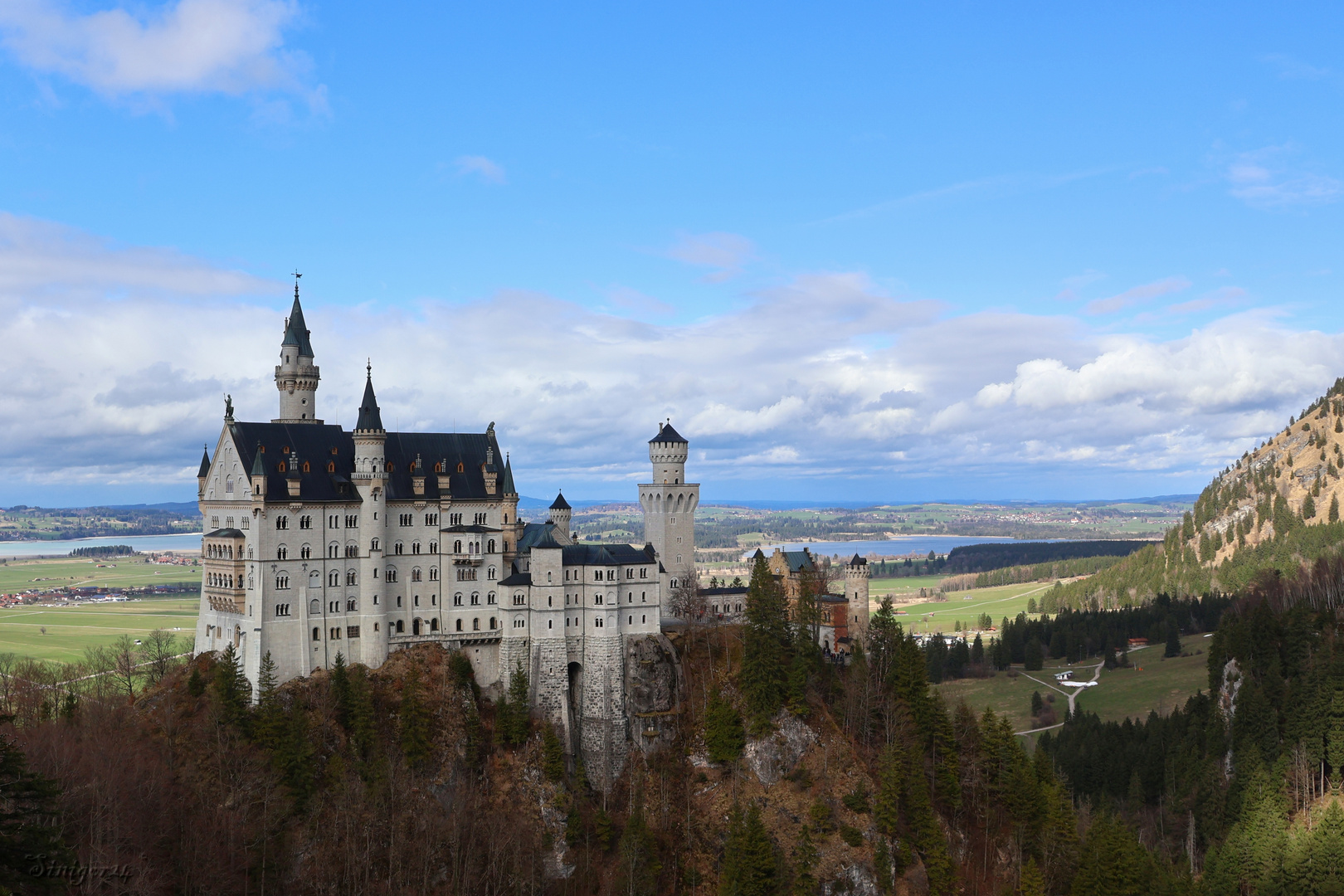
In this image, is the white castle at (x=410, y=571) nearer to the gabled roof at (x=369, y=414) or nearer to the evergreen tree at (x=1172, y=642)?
the gabled roof at (x=369, y=414)

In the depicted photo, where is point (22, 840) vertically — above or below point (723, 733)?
above

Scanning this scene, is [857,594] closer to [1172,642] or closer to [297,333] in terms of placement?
[297,333]

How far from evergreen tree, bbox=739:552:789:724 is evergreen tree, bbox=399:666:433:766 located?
28725mm

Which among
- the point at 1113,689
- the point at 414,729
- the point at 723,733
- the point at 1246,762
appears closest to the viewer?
the point at 414,729

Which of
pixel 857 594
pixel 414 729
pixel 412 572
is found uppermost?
pixel 412 572

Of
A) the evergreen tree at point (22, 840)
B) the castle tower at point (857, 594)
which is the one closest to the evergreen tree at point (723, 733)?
the castle tower at point (857, 594)

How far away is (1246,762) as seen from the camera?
111m

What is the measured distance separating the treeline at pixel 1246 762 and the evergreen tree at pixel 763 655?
3949cm

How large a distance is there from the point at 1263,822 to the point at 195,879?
93.4m

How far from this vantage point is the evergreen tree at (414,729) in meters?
90.8

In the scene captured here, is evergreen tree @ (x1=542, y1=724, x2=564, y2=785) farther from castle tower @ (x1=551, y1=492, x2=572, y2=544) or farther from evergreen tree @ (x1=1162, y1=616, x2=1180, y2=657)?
evergreen tree @ (x1=1162, y1=616, x2=1180, y2=657)

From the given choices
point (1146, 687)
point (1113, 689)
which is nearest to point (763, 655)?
point (1113, 689)

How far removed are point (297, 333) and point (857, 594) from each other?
217 ft

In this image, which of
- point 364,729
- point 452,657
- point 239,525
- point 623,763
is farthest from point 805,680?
point 239,525
